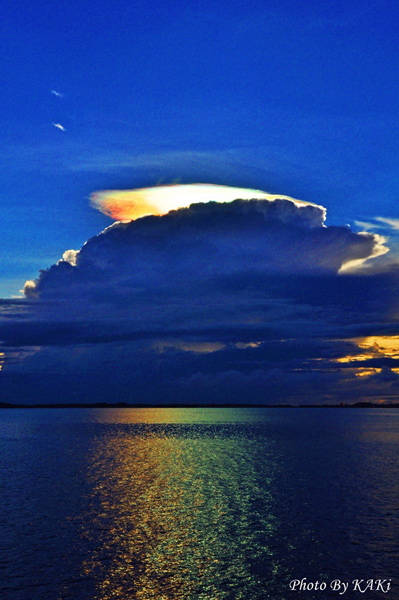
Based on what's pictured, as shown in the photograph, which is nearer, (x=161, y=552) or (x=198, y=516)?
(x=161, y=552)

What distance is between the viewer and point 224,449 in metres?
114

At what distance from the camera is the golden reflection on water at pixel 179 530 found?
103 ft

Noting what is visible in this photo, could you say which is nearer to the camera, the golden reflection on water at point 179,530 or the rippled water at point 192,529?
the golden reflection on water at point 179,530

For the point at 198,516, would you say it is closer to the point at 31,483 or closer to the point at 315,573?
the point at 315,573

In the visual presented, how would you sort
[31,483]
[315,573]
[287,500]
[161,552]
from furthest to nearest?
1. [31,483]
2. [287,500]
3. [161,552]
4. [315,573]

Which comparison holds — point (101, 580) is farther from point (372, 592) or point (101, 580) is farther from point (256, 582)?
point (372, 592)

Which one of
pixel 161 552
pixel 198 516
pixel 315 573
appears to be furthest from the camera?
pixel 198 516

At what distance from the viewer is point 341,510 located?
5100 centimetres

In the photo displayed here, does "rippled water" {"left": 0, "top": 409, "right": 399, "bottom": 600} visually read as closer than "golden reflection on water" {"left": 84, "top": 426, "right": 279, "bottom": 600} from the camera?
No

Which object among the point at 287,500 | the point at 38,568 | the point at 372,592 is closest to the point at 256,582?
the point at 372,592

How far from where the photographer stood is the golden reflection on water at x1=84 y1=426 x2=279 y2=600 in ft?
103

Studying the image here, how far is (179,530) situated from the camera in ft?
143

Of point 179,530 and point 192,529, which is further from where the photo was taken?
point 192,529

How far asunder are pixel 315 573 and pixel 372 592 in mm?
3788
